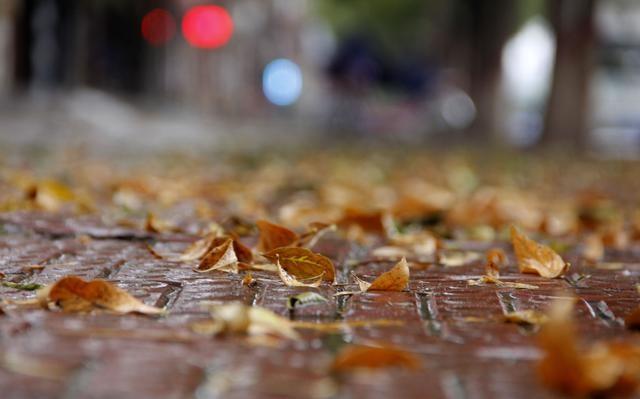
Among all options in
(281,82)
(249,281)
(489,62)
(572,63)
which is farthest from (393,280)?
(281,82)

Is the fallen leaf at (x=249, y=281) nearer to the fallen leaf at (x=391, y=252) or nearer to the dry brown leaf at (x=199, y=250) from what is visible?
the dry brown leaf at (x=199, y=250)

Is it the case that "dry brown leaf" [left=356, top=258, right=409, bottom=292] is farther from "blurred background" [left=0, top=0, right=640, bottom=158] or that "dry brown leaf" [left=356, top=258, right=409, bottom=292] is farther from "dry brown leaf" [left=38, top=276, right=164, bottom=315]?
"blurred background" [left=0, top=0, right=640, bottom=158]

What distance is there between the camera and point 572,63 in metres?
16.5

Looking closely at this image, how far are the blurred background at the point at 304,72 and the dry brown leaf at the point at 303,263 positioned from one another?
32.2ft

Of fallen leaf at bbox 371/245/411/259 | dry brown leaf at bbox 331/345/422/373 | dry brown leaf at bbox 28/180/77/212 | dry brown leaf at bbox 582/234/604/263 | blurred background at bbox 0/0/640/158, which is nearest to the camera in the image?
dry brown leaf at bbox 331/345/422/373

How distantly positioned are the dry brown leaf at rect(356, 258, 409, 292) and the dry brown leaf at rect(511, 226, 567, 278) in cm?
51

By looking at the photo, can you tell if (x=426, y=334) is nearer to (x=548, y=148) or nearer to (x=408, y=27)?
(x=548, y=148)

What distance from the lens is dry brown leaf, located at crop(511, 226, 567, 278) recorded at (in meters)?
3.40

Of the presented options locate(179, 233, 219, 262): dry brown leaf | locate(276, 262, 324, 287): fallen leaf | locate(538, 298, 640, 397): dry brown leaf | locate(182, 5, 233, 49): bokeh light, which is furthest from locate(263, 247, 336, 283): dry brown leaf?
locate(182, 5, 233, 49): bokeh light

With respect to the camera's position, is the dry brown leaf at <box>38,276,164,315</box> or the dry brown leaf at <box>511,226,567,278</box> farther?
the dry brown leaf at <box>511,226,567,278</box>

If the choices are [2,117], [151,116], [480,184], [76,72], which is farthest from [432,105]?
[480,184]

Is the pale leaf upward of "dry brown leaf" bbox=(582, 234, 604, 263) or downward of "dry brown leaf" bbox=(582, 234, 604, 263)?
upward

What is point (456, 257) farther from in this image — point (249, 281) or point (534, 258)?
point (249, 281)

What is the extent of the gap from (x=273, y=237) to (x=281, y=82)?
42.0 metres
